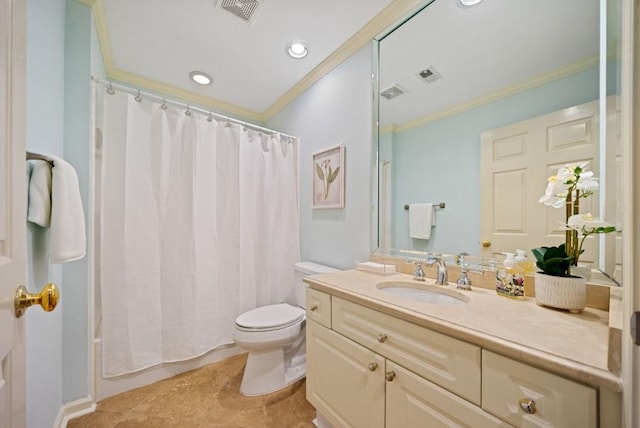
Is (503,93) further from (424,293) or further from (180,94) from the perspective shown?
(180,94)

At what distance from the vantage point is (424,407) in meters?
0.77

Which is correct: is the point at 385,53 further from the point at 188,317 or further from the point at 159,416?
the point at 159,416

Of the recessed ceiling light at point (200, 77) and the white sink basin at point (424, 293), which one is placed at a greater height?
the recessed ceiling light at point (200, 77)

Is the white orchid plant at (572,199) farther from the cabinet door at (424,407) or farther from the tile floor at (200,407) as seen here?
the tile floor at (200,407)

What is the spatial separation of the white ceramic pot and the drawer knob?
393 millimetres

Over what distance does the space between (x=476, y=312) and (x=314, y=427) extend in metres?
1.09

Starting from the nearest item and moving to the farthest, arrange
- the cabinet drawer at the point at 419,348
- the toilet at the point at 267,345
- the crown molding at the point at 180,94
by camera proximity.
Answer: the cabinet drawer at the point at 419,348
the toilet at the point at 267,345
the crown molding at the point at 180,94

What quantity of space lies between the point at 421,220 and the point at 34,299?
1.50 meters

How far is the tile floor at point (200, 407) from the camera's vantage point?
1.30 m

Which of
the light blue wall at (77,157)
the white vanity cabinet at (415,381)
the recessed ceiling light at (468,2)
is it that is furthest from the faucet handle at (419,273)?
the light blue wall at (77,157)

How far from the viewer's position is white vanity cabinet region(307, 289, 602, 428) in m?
0.55

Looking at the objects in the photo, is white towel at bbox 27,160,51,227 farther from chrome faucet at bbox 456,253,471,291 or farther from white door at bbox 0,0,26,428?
chrome faucet at bbox 456,253,471,291

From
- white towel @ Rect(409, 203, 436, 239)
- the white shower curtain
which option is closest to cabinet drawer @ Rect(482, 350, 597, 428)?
white towel @ Rect(409, 203, 436, 239)

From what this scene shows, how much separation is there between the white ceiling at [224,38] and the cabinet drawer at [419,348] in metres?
1.67
